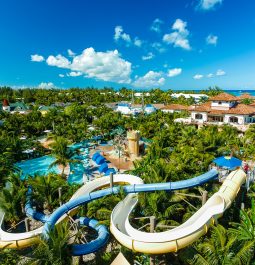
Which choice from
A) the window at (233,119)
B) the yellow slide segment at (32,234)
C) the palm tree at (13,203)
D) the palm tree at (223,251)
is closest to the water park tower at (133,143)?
the yellow slide segment at (32,234)

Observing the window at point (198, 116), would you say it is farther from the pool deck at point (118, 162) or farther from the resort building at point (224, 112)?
the pool deck at point (118, 162)

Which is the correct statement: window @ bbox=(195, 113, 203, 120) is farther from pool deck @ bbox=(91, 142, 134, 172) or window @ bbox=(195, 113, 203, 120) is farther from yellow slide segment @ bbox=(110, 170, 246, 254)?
yellow slide segment @ bbox=(110, 170, 246, 254)

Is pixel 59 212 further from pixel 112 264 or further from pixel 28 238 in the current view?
pixel 112 264

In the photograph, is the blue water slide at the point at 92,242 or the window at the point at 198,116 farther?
the window at the point at 198,116

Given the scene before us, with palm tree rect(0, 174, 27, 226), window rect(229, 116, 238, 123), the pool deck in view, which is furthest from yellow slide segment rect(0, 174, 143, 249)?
window rect(229, 116, 238, 123)

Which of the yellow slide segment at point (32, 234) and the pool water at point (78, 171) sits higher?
the yellow slide segment at point (32, 234)

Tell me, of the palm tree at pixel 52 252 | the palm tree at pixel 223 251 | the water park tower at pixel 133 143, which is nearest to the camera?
the palm tree at pixel 223 251
